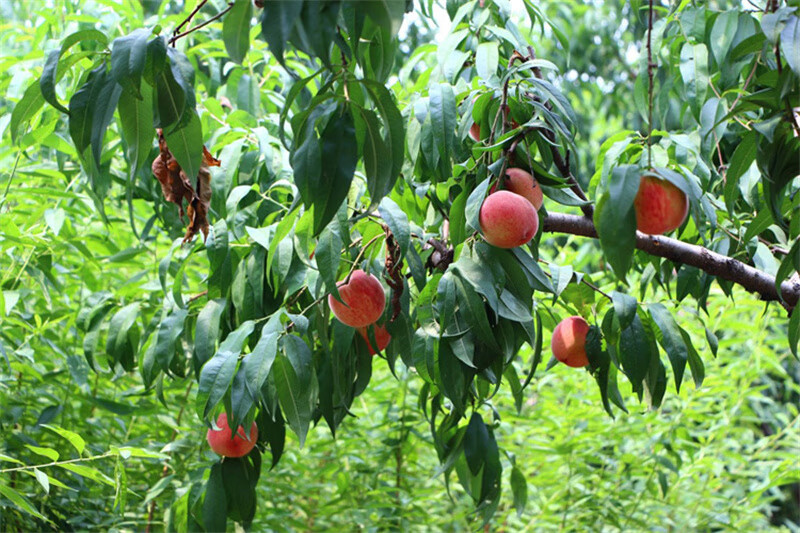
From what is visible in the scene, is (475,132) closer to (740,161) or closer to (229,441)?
(740,161)

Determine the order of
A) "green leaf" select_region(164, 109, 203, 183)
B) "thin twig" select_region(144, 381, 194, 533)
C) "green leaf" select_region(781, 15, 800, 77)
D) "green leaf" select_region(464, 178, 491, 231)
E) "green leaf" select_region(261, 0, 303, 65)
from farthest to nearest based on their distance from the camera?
1. "thin twig" select_region(144, 381, 194, 533)
2. "green leaf" select_region(464, 178, 491, 231)
3. "green leaf" select_region(164, 109, 203, 183)
4. "green leaf" select_region(781, 15, 800, 77)
5. "green leaf" select_region(261, 0, 303, 65)

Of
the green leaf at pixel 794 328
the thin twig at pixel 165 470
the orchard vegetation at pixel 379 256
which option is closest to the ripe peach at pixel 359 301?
the orchard vegetation at pixel 379 256

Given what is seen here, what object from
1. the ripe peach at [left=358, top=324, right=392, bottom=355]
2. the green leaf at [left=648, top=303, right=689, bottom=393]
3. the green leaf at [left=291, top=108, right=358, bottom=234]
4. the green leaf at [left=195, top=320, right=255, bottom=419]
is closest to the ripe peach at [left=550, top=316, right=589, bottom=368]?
the green leaf at [left=648, top=303, right=689, bottom=393]

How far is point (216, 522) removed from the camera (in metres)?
1.17

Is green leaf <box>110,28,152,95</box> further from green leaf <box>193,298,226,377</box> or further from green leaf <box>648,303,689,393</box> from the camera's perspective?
green leaf <box>648,303,689,393</box>

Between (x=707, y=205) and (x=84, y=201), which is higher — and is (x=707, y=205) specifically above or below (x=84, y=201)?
Answer: below

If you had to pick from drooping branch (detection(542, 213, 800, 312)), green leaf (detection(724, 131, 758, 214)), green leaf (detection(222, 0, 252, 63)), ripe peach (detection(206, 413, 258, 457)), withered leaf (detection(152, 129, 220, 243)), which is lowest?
ripe peach (detection(206, 413, 258, 457))

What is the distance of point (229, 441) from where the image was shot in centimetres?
120

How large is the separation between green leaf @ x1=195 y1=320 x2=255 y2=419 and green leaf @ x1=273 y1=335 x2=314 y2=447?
6 cm

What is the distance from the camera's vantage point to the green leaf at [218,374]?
98cm

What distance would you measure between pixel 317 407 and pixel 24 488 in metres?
0.73

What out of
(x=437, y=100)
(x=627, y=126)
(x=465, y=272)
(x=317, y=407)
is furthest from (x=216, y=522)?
(x=627, y=126)

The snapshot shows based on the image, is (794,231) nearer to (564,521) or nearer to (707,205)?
(707,205)

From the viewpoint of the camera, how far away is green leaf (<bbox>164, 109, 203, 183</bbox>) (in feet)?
2.62
